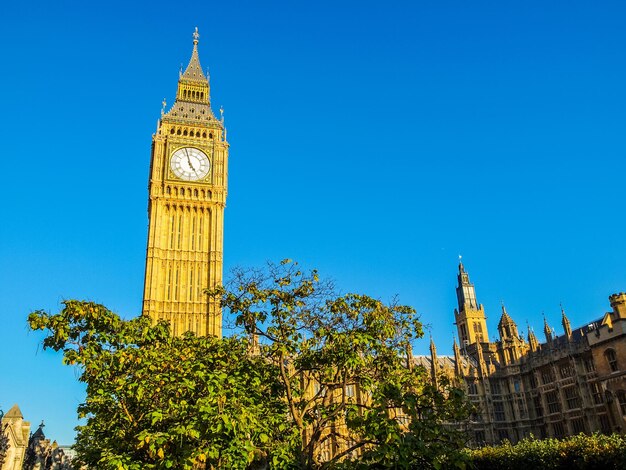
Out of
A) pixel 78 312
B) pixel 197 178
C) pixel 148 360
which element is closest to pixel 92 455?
pixel 148 360

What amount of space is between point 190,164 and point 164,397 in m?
48.9

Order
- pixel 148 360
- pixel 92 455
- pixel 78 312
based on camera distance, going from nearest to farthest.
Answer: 1. pixel 78 312
2. pixel 148 360
3. pixel 92 455

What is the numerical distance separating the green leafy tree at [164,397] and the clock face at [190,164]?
44.9m

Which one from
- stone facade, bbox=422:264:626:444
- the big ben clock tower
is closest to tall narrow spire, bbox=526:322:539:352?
stone facade, bbox=422:264:626:444

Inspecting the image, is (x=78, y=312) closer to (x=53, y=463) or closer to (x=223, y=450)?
(x=223, y=450)

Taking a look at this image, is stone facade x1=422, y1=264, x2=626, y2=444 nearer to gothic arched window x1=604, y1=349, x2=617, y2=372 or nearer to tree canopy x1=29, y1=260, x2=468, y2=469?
gothic arched window x1=604, y1=349, x2=617, y2=372

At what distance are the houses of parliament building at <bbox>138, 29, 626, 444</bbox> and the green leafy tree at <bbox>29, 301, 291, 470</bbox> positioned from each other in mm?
38554

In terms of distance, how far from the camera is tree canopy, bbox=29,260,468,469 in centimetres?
1395

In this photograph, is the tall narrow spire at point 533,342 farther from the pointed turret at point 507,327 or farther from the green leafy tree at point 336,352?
the green leafy tree at point 336,352

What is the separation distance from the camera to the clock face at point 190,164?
62.4 meters

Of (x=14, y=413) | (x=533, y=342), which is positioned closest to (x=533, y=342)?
(x=533, y=342)

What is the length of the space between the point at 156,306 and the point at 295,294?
134 feet

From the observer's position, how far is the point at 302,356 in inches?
733

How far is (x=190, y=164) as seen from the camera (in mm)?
63062
